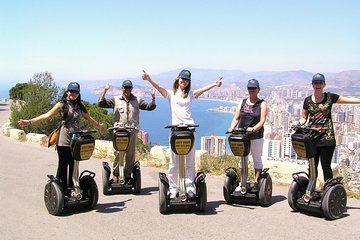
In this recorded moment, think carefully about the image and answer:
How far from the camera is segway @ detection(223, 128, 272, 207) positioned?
6.47 metres

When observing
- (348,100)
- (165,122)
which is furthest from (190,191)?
(165,122)

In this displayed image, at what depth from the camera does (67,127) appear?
6.30m

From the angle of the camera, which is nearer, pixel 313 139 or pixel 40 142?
pixel 313 139

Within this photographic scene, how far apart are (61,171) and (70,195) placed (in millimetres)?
401

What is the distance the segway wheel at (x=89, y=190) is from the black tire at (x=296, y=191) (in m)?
3.06

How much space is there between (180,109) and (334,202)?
8.82 ft

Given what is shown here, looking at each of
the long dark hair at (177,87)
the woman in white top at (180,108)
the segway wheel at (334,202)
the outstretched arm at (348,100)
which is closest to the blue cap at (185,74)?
the woman in white top at (180,108)

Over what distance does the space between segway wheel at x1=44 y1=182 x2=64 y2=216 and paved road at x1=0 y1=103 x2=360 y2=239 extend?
0.37 feet

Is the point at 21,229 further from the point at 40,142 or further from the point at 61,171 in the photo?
the point at 40,142

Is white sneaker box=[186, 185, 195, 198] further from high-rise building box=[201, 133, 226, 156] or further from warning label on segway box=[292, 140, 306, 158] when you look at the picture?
high-rise building box=[201, 133, 226, 156]

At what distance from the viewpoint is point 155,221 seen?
5.90 m

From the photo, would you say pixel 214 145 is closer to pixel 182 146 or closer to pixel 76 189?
pixel 182 146

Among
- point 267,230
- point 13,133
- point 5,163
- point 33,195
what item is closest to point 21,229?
point 33,195

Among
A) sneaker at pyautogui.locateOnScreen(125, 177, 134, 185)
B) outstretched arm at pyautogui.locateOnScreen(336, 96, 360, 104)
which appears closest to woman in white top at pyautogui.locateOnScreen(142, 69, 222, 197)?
sneaker at pyautogui.locateOnScreen(125, 177, 134, 185)
